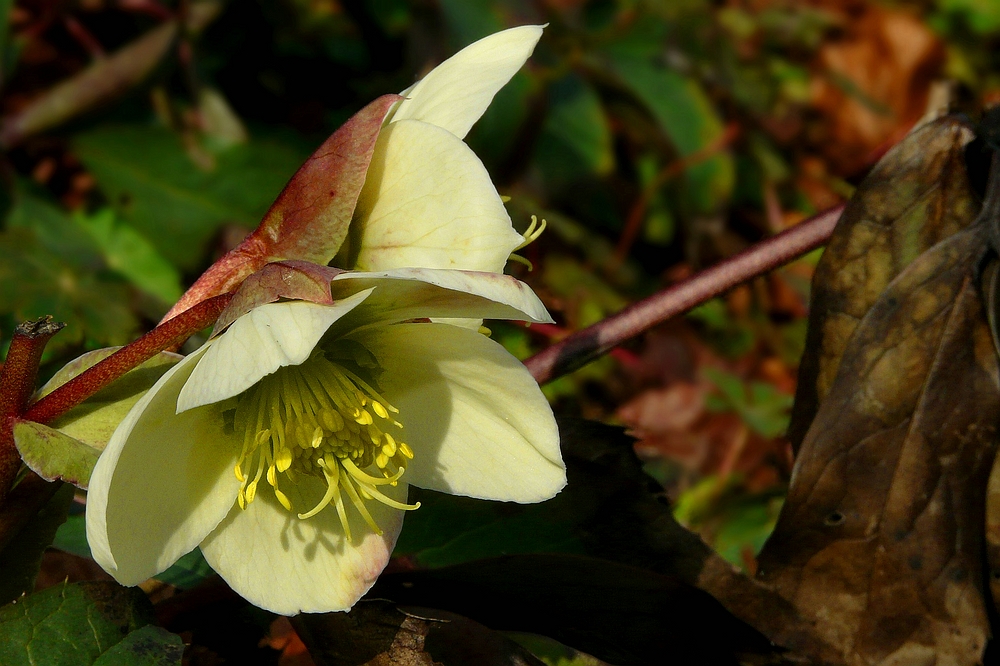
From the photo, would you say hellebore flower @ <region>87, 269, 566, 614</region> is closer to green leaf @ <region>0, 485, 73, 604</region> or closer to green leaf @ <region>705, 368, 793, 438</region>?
green leaf @ <region>0, 485, 73, 604</region>

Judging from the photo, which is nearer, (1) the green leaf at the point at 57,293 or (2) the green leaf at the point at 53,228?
(1) the green leaf at the point at 57,293

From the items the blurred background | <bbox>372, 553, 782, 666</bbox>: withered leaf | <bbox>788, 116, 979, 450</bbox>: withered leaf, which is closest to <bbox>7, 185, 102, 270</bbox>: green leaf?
the blurred background

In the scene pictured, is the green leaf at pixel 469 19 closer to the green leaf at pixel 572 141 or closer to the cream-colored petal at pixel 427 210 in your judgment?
the green leaf at pixel 572 141

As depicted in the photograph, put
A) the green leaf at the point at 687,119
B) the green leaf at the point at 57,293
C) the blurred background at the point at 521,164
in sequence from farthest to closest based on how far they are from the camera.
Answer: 1. the green leaf at the point at 687,119
2. the blurred background at the point at 521,164
3. the green leaf at the point at 57,293

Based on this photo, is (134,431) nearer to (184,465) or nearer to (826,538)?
(184,465)

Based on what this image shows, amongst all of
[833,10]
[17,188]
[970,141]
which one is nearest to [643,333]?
[970,141]

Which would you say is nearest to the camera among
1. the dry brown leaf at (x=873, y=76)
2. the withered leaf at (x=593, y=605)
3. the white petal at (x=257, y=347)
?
the white petal at (x=257, y=347)

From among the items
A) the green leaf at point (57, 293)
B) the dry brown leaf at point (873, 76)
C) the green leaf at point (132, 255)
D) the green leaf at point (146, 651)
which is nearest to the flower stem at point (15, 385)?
the green leaf at point (146, 651)
